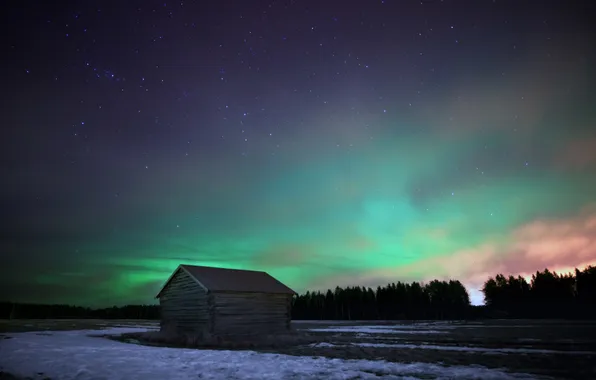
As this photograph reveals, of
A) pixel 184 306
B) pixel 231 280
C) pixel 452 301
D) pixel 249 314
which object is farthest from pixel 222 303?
pixel 452 301

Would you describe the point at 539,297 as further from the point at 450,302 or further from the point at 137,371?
Result: the point at 137,371

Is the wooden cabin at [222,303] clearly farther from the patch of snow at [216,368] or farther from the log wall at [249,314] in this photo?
the patch of snow at [216,368]

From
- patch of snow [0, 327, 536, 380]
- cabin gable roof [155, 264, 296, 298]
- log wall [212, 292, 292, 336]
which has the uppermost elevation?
cabin gable roof [155, 264, 296, 298]

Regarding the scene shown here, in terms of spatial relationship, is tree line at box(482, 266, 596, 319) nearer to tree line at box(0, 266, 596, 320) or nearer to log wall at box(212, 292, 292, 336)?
tree line at box(0, 266, 596, 320)

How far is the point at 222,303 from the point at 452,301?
99.1 metres

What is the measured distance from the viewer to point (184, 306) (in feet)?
108

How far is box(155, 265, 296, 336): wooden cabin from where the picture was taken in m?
30.3

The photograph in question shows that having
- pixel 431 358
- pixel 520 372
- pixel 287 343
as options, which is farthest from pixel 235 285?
pixel 520 372

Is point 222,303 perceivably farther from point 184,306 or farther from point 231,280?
point 184,306

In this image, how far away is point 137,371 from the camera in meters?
13.2

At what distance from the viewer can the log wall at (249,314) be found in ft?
99.0

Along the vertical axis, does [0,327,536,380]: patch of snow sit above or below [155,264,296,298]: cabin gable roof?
below

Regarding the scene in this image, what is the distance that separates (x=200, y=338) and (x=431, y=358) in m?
18.1

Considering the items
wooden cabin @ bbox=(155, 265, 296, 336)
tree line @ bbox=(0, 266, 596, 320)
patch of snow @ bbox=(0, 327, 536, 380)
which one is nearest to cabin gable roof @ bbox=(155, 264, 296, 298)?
wooden cabin @ bbox=(155, 265, 296, 336)
